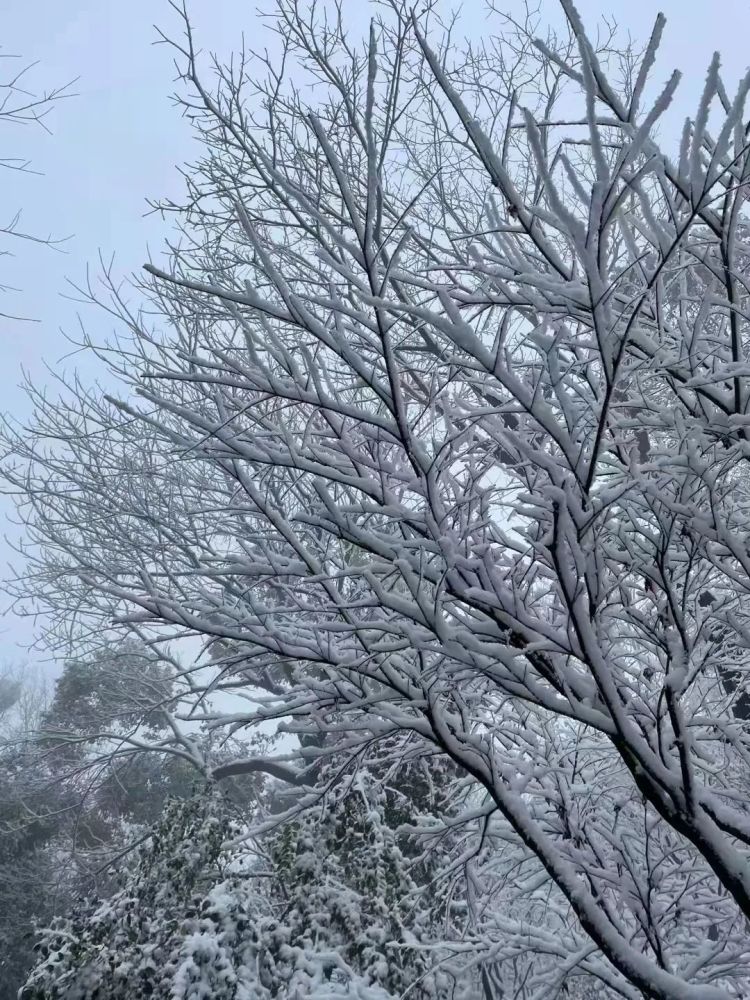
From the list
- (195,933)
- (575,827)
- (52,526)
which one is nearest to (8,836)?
(52,526)

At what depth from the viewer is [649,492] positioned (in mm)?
1976

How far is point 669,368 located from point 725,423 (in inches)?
9.2

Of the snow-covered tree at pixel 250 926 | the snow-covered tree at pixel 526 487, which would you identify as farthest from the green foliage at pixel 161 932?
the snow-covered tree at pixel 526 487

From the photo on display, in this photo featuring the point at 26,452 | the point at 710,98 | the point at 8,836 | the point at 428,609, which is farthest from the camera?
the point at 8,836

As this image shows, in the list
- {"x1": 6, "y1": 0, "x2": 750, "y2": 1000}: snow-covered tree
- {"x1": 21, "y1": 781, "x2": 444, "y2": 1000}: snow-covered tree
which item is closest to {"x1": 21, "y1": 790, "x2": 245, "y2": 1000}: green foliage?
{"x1": 21, "y1": 781, "x2": 444, "y2": 1000}: snow-covered tree

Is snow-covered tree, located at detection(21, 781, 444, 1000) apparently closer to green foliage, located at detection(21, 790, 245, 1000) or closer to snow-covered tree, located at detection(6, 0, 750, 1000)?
green foliage, located at detection(21, 790, 245, 1000)

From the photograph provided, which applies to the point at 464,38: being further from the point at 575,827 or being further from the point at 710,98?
the point at 575,827

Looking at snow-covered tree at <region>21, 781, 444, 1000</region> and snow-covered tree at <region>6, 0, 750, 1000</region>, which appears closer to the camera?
snow-covered tree at <region>6, 0, 750, 1000</region>

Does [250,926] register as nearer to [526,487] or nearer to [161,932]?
[161,932]

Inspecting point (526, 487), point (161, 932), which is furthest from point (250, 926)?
point (526, 487)

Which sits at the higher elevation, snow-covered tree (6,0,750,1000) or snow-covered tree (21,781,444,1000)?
snow-covered tree (6,0,750,1000)

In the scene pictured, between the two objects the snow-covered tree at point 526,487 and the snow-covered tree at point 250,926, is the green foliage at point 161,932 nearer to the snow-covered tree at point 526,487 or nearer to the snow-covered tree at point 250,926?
the snow-covered tree at point 250,926

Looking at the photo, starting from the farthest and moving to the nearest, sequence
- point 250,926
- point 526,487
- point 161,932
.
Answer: point 161,932, point 250,926, point 526,487

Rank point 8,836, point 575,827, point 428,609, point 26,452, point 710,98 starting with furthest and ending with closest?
point 8,836 < point 26,452 < point 575,827 < point 428,609 < point 710,98
